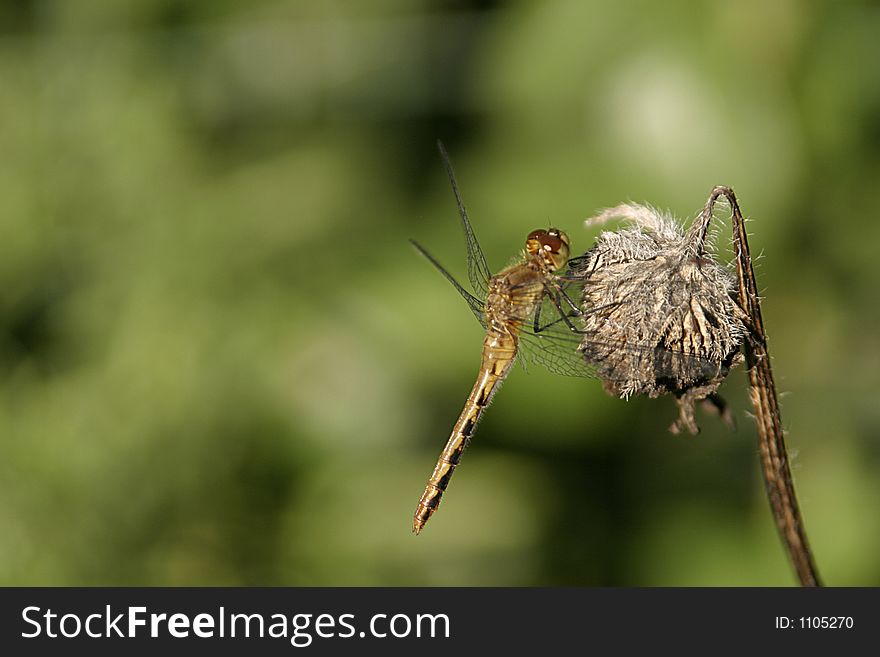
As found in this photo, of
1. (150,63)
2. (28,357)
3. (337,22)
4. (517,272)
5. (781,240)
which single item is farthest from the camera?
(337,22)

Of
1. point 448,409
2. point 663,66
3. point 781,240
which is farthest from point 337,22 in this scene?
point 781,240

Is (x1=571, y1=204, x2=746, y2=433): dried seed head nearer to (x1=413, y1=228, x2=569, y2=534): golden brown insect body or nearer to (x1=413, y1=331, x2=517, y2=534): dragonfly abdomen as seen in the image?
(x1=413, y1=228, x2=569, y2=534): golden brown insect body

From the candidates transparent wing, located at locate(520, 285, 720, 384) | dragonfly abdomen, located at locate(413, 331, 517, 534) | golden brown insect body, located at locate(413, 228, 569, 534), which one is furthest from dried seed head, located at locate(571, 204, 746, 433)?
dragonfly abdomen, located at locate(413, 331, 517, 534)

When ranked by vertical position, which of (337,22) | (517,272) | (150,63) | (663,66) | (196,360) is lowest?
(517,272)

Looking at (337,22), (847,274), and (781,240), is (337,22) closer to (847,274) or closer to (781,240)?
(781,240)

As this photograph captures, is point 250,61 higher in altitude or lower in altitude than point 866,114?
higher

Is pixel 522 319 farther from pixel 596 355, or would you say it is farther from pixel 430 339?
pixel 430 339

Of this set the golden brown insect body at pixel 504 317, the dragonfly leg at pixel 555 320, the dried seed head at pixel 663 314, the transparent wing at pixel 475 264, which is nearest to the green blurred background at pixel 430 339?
the transparent wing at pixel 475 264
